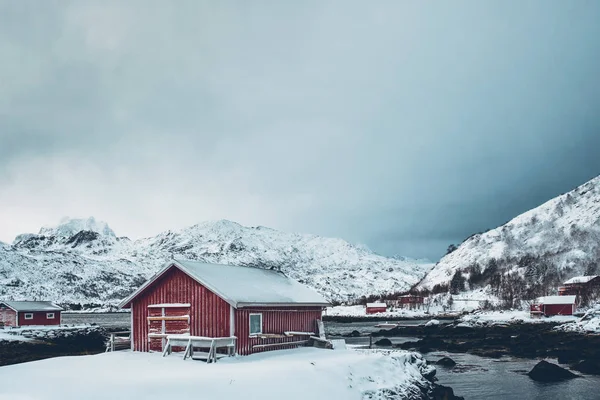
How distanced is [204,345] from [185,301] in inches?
135

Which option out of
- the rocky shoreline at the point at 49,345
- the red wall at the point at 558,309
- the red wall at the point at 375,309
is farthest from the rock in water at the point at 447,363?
the red wall at the point at 375,309

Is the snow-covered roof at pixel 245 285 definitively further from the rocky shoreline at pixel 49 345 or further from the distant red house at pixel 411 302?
the distant red house at pixel 411 302

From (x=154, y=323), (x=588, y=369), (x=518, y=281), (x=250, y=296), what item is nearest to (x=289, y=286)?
(x=250, y=296)

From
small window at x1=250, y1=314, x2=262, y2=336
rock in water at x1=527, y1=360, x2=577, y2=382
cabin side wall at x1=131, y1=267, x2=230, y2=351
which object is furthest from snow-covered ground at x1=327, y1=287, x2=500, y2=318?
cabin side wall at x1=131, y1=267, x2=230, y2=351

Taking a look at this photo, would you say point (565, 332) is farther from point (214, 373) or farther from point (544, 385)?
point (214, 373)

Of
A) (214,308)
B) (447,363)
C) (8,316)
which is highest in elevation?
(214,308)

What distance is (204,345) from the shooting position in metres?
25.6

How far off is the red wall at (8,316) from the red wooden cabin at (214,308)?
172ft

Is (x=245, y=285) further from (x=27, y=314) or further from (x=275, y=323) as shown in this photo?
(x=27, y=314)

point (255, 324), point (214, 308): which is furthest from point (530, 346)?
point (214, 308)

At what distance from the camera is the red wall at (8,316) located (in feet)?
239

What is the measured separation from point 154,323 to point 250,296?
5.93 metres

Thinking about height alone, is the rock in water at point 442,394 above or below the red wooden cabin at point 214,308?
below

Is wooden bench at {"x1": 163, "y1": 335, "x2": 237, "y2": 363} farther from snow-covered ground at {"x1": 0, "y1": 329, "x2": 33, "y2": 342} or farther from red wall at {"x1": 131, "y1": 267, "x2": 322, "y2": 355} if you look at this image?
snow-covered ground at {"x1": 0, "y1": 329, "x2": 33, "y2": 342}
